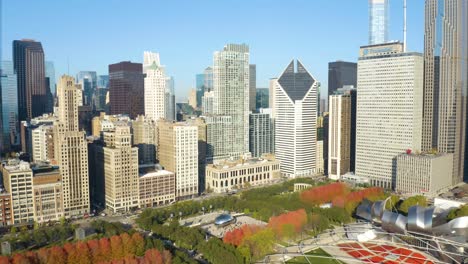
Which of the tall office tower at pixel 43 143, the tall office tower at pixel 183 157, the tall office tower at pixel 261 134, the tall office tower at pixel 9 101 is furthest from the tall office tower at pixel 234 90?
the tall office tower at pixel 9 101

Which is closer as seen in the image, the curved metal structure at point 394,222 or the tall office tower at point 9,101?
the curved metal structure at point 394,222

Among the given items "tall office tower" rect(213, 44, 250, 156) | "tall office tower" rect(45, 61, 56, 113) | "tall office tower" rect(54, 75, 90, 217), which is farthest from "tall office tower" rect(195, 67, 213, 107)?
"tall office tower" rect(54, 75, 90, 217)

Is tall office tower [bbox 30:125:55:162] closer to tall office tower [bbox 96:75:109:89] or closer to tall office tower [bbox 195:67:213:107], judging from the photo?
tall office tower [bbox 195:67:213:107]

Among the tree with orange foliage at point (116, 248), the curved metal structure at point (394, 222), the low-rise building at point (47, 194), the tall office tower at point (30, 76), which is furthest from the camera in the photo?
the tall office tower at point (30, 76)

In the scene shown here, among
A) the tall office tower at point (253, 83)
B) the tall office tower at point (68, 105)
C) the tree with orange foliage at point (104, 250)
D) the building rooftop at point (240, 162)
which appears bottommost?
the tree with orange foliage at point (104, 250)

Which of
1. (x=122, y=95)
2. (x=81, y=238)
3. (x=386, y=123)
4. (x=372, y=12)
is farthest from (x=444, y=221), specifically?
(x=122, y=95)

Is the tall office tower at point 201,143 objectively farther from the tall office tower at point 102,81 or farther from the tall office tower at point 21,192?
the tall office tower at point 102,81
